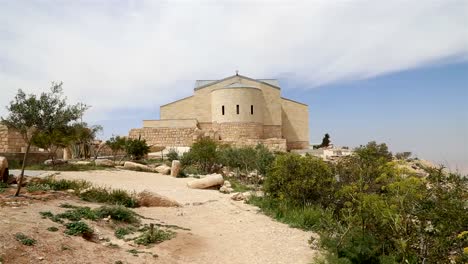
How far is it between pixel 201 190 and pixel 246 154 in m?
7.20

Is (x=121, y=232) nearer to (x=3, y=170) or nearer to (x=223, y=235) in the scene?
(x=223, y=235)

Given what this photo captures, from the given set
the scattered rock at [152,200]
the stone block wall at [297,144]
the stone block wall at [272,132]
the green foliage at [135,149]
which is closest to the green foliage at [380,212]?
the scattered rock at [152,200]

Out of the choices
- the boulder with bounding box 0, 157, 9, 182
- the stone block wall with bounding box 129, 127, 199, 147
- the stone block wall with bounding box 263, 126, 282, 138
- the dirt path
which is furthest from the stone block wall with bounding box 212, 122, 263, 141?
the boulder with bounding box 0, 157, 9, 182

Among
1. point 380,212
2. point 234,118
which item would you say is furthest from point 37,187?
point 234,118

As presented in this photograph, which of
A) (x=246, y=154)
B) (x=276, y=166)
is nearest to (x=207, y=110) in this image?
(x=246, y=154)

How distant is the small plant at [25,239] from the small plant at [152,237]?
182 centimetres

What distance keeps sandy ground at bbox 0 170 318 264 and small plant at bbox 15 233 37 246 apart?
0.64m

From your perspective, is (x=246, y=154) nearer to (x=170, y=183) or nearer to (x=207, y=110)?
(x=170, y=183)

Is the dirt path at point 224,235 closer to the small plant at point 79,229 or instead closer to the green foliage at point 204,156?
the small plant at point 79,229

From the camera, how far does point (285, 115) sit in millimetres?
46625

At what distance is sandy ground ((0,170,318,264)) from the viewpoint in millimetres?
6570

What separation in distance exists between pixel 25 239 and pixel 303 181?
6927mm

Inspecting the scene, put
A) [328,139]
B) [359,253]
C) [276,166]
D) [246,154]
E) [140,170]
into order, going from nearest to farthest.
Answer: [359,253]
[276,166]
[140,170]
[246,154]
[328,139]

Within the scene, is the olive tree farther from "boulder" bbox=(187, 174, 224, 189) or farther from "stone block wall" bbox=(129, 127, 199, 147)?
"stone block wall" bbox=(129, 127, 199, 147)
